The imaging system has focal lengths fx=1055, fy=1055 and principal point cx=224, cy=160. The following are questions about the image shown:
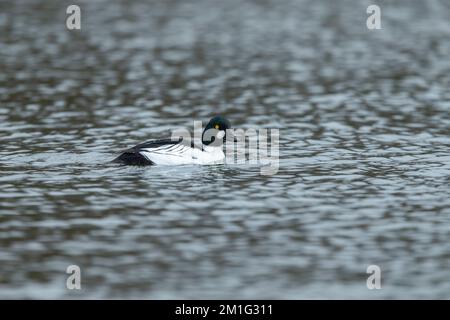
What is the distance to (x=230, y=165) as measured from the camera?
66.4 feet

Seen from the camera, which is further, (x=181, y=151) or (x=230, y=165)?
(x=230, y=165)

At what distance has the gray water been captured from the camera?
44.8ft

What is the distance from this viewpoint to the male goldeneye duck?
1942 cm

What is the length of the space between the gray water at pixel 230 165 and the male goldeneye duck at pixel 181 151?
0.72ft

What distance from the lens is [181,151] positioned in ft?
64.9

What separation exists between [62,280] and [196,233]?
8.52ft

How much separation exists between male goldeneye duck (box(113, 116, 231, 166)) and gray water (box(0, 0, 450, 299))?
219mm

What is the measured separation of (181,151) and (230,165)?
107 cm

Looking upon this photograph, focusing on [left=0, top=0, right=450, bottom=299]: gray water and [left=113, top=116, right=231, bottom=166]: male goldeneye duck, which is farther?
[left=113, top=116, right=231, bottom=166]: male goldeneye duck

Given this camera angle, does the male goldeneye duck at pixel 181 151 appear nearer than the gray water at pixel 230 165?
No

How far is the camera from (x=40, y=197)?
1722 cm

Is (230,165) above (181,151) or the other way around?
the other way around

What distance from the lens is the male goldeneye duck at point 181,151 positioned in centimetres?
1942
